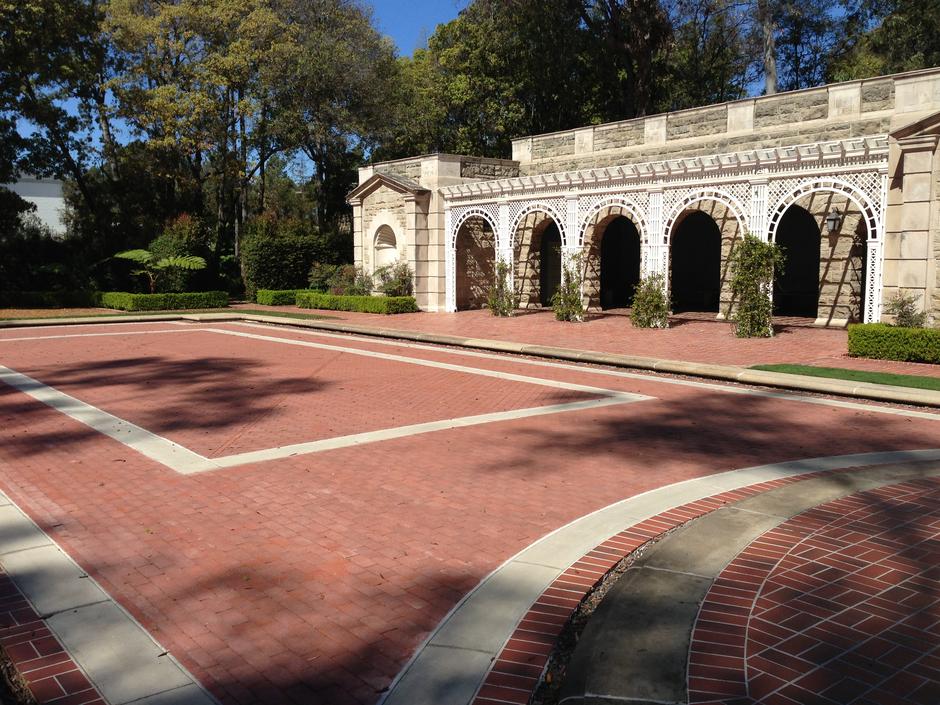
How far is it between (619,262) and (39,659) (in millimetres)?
26328

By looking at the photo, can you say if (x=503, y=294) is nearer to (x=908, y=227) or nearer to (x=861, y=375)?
(x=908, y=227)

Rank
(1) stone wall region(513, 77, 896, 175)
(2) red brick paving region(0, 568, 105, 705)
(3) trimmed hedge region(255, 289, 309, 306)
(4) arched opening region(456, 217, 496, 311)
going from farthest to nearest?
(3) trimmed hedge region(255, 289, 309, 306), (4) arched opening region(456, 217, 496, 311), (1) stone wall region(513, 77, 896, 175), (2) red brick paving region(0, 568, 105, 705)

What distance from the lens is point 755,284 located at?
1747 centimetres

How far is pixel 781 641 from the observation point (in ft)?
12.7

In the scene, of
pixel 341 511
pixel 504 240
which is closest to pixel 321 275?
pixel 504 240

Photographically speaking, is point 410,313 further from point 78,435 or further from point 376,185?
point 78,435

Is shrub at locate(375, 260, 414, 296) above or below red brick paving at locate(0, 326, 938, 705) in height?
above

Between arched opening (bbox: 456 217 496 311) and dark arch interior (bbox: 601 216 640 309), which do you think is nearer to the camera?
arched opening (bbox: 456 217 496 311)

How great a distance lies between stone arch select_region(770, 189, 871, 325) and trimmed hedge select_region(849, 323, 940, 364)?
5.40 m

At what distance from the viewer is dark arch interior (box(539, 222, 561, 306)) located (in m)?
28.1

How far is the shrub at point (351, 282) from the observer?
1133 inches

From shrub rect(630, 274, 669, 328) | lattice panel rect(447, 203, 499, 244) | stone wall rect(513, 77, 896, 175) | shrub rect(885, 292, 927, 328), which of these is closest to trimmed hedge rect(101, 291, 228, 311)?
lattice panel rect(447, 203, 499, 244)

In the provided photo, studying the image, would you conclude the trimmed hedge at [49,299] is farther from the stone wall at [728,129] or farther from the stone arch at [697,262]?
the stone arch at [697,262]

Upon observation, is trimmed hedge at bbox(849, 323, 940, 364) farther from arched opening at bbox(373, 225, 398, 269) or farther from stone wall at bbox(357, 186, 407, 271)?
arched opening at bbox(373, 225, 398, 269)
